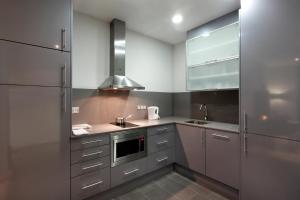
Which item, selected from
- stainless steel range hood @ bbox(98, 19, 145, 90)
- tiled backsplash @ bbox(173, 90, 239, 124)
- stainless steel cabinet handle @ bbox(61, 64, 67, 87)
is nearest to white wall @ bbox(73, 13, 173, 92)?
stainless steel range hood @ bbox(98, 19, 145, 90)

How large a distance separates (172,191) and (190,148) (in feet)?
2.19

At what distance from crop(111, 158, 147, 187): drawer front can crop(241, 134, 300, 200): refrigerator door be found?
128 cm

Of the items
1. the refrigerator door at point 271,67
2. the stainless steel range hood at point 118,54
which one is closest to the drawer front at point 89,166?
the stainless steel range hood at point 118,54

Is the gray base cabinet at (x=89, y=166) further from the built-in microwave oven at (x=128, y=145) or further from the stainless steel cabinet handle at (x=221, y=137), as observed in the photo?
the stainless steel cabinet handle at (x=221, y=137)

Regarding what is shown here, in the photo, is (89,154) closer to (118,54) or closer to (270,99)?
(118,54)

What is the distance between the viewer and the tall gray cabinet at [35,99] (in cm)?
140

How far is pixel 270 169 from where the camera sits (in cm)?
163

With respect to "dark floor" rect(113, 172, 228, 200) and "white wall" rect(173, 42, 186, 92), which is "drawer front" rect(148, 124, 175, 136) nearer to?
"dark floor" rect(113, 172, 228, 200)

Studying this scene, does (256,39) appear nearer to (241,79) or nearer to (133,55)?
(241,79)

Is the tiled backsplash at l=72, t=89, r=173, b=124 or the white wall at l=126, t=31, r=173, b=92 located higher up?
the white wall at l=126, t=31, r=173, b=92

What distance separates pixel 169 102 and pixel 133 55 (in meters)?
1.33

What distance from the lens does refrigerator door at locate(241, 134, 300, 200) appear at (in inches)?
58.5

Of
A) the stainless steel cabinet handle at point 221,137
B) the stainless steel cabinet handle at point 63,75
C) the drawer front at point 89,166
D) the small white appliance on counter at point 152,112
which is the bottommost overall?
the drawer front at point 89,166

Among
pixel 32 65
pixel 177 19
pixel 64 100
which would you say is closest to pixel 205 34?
pixel 177 19
